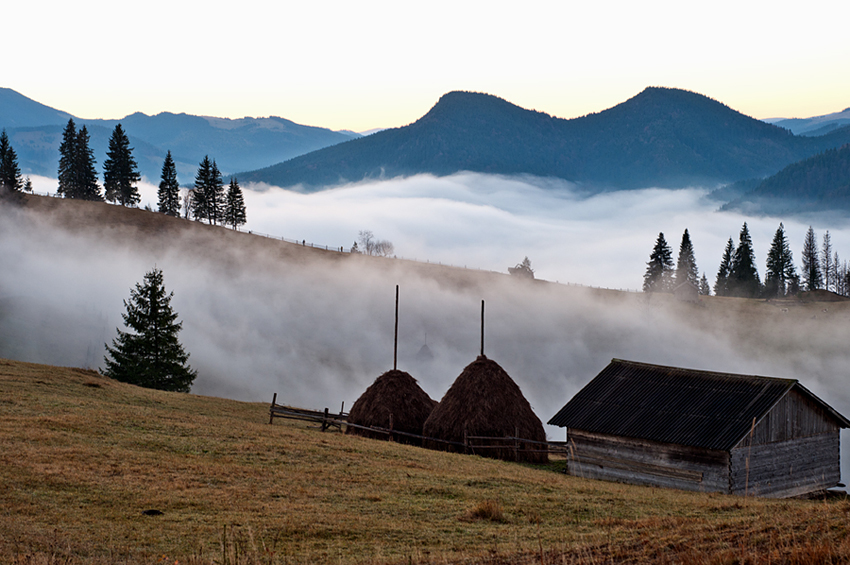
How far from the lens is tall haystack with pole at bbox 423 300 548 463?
33.9 meters

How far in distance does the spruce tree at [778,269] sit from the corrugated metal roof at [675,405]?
111536mm

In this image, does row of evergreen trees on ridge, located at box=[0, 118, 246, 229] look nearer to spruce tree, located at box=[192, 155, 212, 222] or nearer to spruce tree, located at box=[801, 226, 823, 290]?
spruce tree, located at box=[192, 155, 212, 222]

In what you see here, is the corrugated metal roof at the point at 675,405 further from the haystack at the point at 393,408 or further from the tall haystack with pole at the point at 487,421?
the haystack at the point at 393,408

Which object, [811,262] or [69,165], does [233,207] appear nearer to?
[69,165]

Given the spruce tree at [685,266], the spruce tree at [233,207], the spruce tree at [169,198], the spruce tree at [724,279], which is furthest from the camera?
the spruce tree at [724,279]

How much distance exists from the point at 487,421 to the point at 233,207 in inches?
3881

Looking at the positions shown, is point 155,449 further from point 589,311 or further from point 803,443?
point 589,311

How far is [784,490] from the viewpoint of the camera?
28.7m

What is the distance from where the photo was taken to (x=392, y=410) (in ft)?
122

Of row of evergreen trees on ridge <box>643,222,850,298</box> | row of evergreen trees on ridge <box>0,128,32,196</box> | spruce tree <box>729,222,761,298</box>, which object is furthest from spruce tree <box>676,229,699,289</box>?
row of evergreen trees on ridge <box>0,128,32,196</box>

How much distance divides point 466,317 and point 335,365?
102ft

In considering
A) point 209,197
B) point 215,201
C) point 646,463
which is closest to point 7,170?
point 209,197

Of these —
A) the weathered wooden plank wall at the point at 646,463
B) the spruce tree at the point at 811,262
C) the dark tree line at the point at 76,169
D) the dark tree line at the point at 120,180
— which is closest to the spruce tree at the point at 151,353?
the weathered wooden plank wall at the point at 646,463

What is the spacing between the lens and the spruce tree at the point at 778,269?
133m
